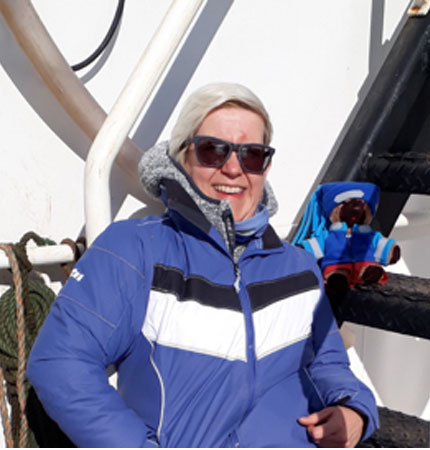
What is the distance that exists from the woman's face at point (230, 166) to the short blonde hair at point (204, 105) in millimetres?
12

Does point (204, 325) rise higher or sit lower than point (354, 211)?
lower

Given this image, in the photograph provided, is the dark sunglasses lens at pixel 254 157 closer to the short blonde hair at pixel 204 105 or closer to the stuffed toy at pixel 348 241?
the short blonde hair at pixel 204 105

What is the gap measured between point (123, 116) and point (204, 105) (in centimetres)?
19

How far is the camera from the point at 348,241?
145cm

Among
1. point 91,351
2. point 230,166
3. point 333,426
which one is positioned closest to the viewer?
point 91,351

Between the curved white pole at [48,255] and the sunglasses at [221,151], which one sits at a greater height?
the sunglasses at [221,151]

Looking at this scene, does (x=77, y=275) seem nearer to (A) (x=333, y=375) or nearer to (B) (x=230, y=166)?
(B) (x=230, y=166)

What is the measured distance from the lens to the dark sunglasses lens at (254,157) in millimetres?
1229

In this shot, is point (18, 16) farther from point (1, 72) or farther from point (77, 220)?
point (77, 220)

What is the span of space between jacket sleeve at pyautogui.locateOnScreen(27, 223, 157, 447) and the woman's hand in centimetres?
30

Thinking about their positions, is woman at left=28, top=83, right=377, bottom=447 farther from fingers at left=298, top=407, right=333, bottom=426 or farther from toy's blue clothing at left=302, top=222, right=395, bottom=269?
toy's blue clothing at left=302, top=222, right=395, bottom=269

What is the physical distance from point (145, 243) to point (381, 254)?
601 millimetres

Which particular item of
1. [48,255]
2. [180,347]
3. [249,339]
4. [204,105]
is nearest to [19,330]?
[48,255]

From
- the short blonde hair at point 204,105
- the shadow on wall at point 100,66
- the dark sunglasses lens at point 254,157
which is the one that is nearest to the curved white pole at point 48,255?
the shadow on wall at point 100,66
